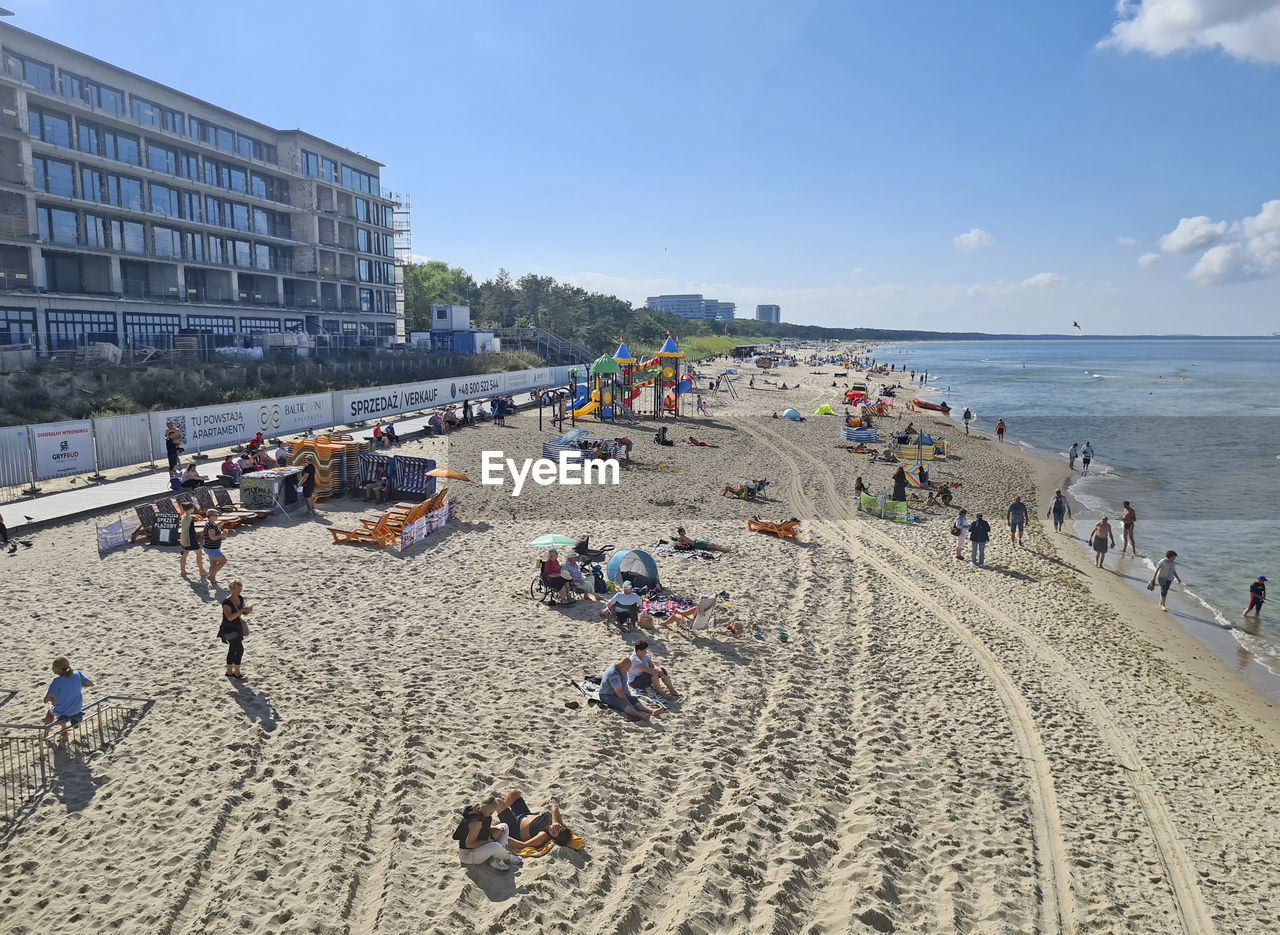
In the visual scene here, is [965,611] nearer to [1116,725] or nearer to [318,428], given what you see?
[1116,725]

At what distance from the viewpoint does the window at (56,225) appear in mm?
35281

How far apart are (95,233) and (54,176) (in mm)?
3029

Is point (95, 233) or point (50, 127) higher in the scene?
point (50, 127)

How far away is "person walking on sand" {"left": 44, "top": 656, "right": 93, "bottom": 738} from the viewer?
702 centimetres

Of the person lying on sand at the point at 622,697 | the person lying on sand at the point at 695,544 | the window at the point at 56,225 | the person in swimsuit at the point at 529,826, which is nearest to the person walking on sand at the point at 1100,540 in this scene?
the person lying on sand at the point at 695,544

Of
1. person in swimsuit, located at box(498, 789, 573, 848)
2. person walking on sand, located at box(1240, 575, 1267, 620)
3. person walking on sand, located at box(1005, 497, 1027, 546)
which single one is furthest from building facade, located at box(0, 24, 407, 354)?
person walking on sand, located at box(1240, 575, 1267, 620)

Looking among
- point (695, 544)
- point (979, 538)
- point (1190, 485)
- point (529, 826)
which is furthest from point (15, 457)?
point (1190, 485)

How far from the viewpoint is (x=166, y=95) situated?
4138 cm

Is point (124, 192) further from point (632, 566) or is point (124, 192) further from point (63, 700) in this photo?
point (63, 700)

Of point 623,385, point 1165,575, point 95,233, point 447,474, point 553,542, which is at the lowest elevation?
point 1165,575

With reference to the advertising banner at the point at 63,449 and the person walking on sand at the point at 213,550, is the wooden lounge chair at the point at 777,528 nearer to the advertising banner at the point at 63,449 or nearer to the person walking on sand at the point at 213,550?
the person walking on sand at the point at 213,550

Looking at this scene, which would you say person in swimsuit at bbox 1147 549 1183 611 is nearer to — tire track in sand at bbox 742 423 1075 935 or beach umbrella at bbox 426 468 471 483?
tire track in sand at bbox 742 423 1075 935

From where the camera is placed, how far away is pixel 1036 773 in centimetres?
780

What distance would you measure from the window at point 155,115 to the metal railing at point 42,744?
43.3m
